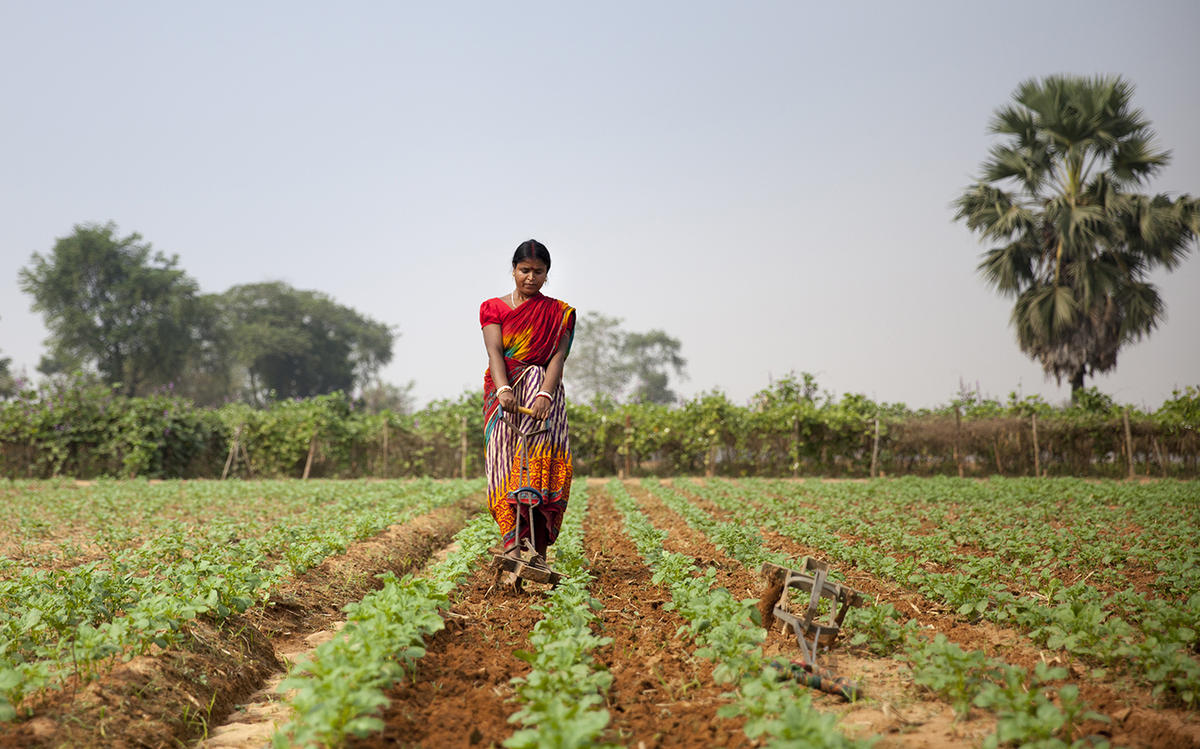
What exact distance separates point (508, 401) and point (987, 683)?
2.97m

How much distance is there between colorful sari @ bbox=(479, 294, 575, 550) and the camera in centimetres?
486

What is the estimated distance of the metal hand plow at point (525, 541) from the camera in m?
4.42

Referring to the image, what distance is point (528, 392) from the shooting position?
→ 497 centimetres

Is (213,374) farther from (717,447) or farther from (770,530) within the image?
(770,530)

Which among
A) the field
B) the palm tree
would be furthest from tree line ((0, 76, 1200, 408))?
the field

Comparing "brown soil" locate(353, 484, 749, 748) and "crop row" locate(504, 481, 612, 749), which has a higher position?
"crop row" locate(504, 481, 612, 749)

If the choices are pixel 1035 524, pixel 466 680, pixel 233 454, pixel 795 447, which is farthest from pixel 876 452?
pixel 466 680

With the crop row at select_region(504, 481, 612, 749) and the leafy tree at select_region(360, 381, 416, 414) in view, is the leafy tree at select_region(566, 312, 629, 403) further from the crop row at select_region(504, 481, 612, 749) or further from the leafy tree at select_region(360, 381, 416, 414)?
the crop row at select_region(504, 481, 612, 749)

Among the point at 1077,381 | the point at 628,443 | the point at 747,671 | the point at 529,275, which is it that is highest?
the point at 1077,381

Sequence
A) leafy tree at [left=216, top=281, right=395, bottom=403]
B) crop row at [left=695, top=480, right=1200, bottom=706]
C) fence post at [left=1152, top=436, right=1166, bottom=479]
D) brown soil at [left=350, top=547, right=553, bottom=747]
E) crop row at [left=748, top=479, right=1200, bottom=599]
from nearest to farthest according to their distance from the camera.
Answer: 1. brown soil at [left=350, top=547, right=553, bottom=747]
2. crop row at [left=695, top=480, right=1200, bottom=706]
3. crop row at [left=748, top=479, right=1200, bottom=599]
4. fence post at [left=1152, top=436, right=1166, bottom=479]
5. leafy tree at [left=216, top=281, right=395, bottom=403]

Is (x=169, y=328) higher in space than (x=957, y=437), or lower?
higher

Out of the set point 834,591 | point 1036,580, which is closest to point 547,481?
point 834,591

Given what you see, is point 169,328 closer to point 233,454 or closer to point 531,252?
point 233,454

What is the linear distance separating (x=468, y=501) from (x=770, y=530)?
5061 millimetres
